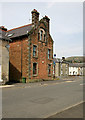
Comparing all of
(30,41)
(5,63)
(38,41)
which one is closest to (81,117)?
(5,63)

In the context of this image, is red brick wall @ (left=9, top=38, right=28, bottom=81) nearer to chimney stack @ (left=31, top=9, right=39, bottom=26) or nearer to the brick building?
the brick building

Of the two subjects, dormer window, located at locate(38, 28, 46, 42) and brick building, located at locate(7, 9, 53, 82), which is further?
dormer window, located at locate(38, 28, 46, 42)

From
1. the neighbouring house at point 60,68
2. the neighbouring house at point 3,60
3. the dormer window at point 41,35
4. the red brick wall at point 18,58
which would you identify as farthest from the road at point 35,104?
the neighbouring house at point 60,68

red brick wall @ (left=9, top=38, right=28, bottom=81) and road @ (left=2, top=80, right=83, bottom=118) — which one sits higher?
red brick wall @ (left=9, top=38, right=28, bottom=81)

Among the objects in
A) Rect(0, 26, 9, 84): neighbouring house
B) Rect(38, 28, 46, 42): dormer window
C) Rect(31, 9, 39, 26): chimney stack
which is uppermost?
Rect(31, 9, 39, 26): chimney stack

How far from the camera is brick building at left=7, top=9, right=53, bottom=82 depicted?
76.3ft

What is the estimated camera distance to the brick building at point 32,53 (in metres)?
23.2

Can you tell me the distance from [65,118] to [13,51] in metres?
21.8

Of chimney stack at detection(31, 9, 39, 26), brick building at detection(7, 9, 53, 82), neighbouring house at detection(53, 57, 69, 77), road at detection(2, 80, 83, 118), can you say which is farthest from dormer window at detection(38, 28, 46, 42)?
neighbouring house at detection(53, 57, 69, 77)

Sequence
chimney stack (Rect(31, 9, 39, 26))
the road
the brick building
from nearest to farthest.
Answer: the road → the brick building → chimney stack (Rect(31, 9, 39, 26))

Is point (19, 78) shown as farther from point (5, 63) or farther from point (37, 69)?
point (5, 63)

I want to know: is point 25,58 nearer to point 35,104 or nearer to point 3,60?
point 3,60

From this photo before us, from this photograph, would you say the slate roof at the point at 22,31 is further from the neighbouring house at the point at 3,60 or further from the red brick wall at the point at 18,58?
the neighbouring house at the point at 3,60

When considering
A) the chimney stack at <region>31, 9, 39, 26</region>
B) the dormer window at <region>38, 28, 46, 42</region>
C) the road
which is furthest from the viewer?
the dormer window at <region>38, 28, 46, 42</region>
